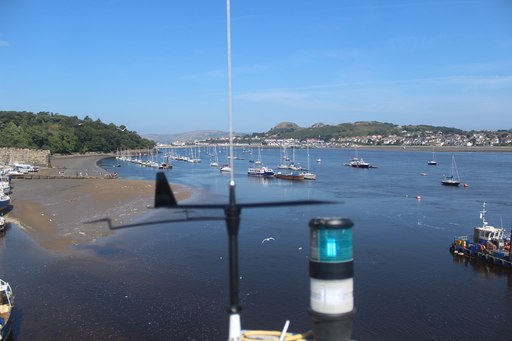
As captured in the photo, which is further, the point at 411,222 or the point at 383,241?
the point at 411,222

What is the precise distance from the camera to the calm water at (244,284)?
18547mm

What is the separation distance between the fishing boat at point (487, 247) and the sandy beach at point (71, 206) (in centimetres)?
1920

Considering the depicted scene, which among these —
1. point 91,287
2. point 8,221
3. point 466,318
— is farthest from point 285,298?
point 8,221

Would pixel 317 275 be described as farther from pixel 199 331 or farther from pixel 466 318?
pixel 466 318

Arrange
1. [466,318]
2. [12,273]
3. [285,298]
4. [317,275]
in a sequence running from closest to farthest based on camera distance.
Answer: [317,275] < [466,318] < [285,298] < [12,273]

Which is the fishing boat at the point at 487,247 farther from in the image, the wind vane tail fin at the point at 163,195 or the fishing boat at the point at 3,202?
the fishing boat at the point at 3,202

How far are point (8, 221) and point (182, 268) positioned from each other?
2035 centimetres

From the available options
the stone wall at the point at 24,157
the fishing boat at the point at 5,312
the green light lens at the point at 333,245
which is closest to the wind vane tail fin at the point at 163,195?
the green light lens at the point at 333,245

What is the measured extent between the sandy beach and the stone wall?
103ft

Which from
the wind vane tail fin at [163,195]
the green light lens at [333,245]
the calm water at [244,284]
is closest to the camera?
the wind vane tail fin at [163,195]

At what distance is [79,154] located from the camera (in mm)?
147750

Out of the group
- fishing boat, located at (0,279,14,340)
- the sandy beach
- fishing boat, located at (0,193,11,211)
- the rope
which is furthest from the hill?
the rope

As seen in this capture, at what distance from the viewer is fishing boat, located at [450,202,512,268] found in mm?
27250

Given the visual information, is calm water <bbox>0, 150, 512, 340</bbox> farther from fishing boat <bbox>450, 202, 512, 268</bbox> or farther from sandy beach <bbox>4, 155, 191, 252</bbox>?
sandy beach <bbox>4, 155, 191, 252</bbox>
